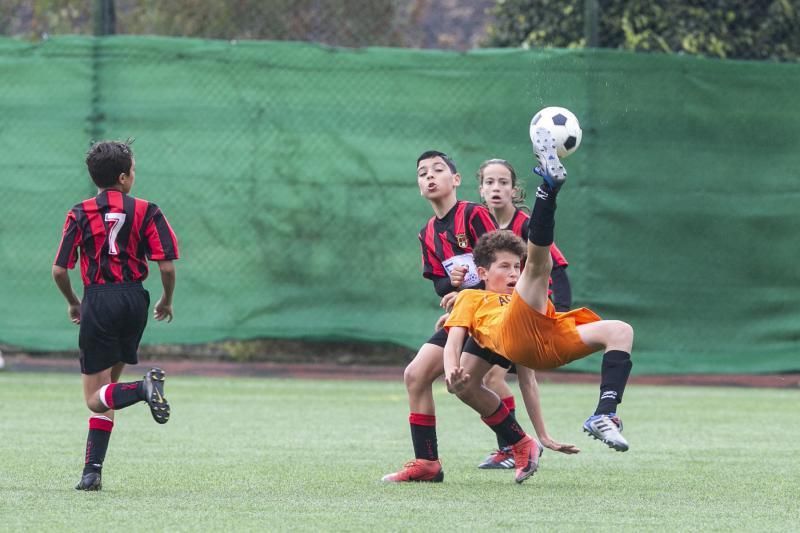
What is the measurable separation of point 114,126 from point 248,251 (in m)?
1.47

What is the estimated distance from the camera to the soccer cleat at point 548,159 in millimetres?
5434

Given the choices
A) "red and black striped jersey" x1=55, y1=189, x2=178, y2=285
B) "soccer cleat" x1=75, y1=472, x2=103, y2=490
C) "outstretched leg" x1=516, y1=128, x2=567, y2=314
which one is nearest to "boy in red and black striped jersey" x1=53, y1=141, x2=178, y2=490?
"red and black striped jersey" x1=55, y1=189, x2=178, y2=285

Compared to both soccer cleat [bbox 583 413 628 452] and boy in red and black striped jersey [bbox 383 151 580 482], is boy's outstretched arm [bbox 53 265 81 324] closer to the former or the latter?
boy in red and black striped jersey [bbox 383 151 580 482]

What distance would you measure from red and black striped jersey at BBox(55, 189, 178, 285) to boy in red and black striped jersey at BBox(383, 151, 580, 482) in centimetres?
124

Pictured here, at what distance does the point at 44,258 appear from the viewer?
11.7m

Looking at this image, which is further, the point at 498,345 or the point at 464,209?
the point at 464,209

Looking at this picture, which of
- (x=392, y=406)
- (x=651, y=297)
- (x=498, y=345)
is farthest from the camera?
(x=651, y=297)

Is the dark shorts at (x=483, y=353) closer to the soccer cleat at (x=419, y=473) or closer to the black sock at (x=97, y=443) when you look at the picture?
the soccer cleat at (x=419, y=473)

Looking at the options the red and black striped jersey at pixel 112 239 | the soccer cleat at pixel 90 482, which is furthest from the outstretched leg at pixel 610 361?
the soccer cleat at pixel 90 482

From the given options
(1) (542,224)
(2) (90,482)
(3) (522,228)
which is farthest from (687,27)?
(2) (90,482)

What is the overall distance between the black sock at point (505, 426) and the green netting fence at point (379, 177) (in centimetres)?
502

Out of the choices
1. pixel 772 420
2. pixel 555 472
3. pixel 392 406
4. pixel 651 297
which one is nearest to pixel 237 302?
pixel 392 406

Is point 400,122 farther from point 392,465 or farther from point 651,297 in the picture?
point 392,465

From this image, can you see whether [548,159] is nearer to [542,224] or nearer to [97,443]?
[542,224]
